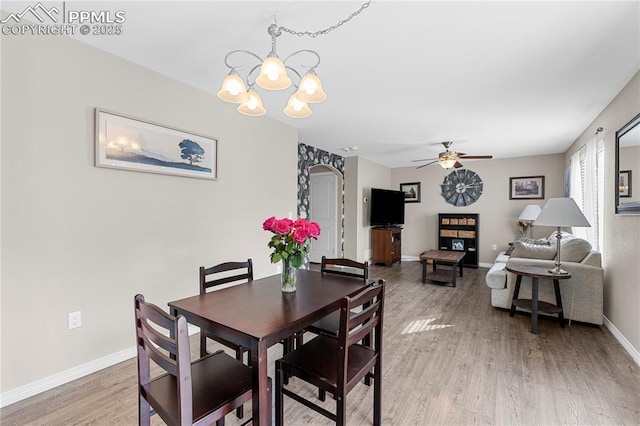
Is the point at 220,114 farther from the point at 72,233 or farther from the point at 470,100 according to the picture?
the point at 470,100

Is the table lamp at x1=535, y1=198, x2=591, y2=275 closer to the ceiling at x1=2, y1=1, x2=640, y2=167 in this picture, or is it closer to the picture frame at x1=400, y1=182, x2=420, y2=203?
the ceiling at x1=2, y1=1, x2=640, y2=167

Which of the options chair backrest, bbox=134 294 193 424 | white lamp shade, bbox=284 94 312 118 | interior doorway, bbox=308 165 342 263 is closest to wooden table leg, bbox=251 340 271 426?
chair backrest, bbox=134 294 193 424

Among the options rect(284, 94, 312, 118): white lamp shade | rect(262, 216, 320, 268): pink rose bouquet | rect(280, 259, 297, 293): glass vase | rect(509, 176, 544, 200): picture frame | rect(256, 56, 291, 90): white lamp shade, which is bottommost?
rect(280, 259, 297, 293): glass vase

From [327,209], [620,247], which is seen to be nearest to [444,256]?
[620,247]

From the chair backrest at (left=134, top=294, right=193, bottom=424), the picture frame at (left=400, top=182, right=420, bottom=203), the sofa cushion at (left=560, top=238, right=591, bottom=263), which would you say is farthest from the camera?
the picture frame at (left=400, top=182, right=420, bottom=203)

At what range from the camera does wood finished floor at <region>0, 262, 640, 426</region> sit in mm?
1790

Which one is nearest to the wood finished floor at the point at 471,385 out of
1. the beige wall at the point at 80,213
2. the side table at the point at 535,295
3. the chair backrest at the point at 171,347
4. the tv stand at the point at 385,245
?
the side table at the point at 535,295

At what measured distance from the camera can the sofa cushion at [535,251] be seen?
3.59 m

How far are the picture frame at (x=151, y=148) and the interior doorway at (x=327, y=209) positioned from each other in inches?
139

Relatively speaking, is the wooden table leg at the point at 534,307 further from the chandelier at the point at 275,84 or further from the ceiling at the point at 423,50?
the chandelier at the point at 275,84

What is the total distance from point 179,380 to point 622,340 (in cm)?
362

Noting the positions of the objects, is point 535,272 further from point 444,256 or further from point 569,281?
point 444,256

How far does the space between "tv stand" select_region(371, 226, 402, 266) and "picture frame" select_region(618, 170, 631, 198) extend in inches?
154

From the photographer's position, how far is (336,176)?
646 cm
